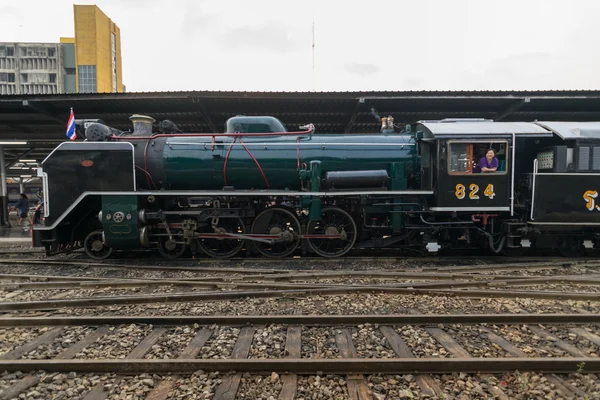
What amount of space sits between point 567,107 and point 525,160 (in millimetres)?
5851

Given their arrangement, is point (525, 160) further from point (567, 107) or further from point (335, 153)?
point (567, 107)

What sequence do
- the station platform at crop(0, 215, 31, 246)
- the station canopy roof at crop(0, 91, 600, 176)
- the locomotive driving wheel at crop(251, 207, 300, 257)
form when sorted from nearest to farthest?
the locomotive driving wheel at crop(251, 207, 300, 257) → the station canopy roof at crop(0, 91, 600, 176) → the station platform at crop(0, 215, 31, 246)

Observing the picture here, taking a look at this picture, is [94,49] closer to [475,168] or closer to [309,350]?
[475,168]

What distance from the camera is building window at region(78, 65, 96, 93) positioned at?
53.6 metres

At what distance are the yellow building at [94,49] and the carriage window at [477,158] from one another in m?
57.9

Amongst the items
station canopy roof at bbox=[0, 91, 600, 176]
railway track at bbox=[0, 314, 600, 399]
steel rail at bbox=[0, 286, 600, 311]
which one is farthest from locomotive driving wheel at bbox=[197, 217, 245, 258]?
station canopy roof at bbox=[0, 91, 600, 176]

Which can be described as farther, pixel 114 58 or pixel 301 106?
pixel 114 58

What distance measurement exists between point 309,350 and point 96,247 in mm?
6512

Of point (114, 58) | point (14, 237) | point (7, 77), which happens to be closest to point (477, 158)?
point (14, 237)

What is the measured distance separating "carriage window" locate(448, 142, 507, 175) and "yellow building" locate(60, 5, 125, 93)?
57.9 meters

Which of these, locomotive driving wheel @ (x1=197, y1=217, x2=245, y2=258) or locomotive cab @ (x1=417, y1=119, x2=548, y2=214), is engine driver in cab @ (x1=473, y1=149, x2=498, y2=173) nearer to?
locomotive cab @ (x1=417, y1=119, x2=548, y2=214)

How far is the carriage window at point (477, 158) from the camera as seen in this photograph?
713 cm

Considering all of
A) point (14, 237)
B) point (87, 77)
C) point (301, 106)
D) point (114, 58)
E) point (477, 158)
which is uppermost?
point (114, 58)

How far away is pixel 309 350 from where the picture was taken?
349 centimetres
